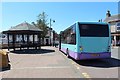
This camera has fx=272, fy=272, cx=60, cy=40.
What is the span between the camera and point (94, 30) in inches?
728

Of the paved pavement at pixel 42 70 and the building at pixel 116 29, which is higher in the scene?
the building at pixel 116 29

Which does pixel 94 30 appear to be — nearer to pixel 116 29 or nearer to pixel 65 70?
pixel 65 70

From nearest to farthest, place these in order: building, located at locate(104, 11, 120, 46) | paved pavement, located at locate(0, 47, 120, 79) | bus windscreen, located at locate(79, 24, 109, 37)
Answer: paved pavement, located at locate(0, 47, 120, 79) → bus windscreen, located at locate(79, 24, 109, 37) → building, located at locate(104, 11, 120, 46)

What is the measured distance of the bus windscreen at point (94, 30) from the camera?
18.4 m

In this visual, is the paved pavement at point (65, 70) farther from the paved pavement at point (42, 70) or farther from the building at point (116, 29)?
the building at point (116, 29)

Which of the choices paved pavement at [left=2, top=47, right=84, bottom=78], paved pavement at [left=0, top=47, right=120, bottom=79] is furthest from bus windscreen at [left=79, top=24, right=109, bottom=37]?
paved pavement at [left=2, top=47, right=84, bottom=78]

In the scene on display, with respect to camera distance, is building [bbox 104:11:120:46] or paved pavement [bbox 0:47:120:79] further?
building [bbox 104:11:120:46]

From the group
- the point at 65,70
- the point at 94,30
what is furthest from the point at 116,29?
the point at 65,70

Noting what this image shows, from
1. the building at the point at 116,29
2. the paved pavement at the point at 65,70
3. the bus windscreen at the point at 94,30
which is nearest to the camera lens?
the paved pavement at the point at 65,70

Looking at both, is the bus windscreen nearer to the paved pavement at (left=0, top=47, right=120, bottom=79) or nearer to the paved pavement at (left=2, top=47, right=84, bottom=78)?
the paved pavement at (left=0, top=47, right=120, bottom=79)

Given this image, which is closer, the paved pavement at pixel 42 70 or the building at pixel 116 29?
the paved pavement at pixel 42 70

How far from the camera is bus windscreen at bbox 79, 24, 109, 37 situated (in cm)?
1839

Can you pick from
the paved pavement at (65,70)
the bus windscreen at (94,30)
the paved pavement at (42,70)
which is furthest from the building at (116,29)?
the paved pavement at (65,70)

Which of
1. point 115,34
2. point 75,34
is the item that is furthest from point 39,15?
point 75,34
